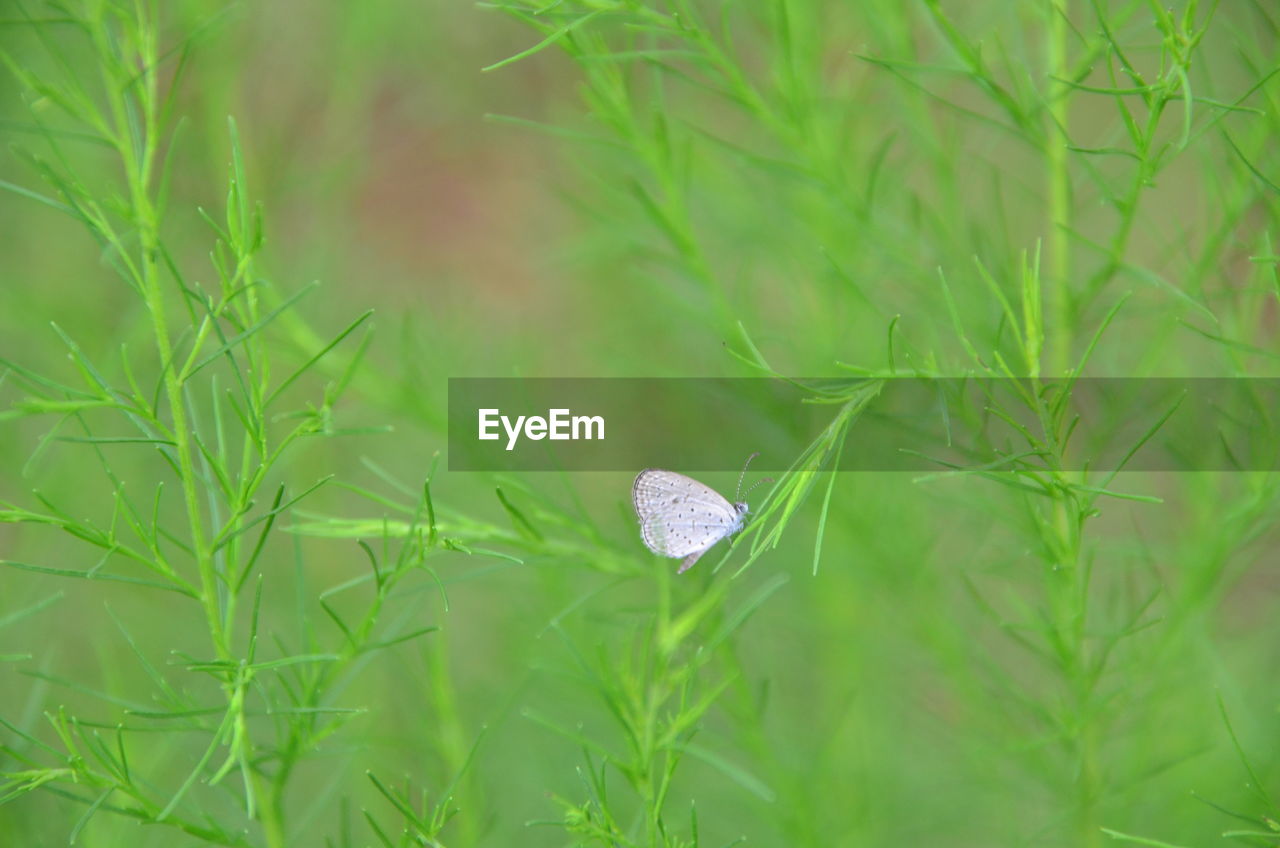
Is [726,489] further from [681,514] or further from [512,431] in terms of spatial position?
[681,514]

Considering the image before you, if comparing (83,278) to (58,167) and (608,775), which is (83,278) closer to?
(58,167)

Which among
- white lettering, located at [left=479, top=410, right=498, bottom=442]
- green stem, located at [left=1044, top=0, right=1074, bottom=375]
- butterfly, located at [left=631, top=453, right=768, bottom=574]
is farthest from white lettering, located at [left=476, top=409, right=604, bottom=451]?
green stem, located at [left=1044, top=0, right=1074, bottom=375]

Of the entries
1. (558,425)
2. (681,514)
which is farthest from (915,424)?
(558,425)

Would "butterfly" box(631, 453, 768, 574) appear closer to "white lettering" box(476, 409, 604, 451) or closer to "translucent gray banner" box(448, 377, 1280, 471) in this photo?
"translucent gray banner" box(448, 377, 1280, 471)

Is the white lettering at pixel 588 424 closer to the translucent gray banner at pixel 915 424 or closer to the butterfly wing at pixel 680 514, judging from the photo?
the translucent gray banner at pixel 915 424

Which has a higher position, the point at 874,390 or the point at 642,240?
the point at 642,240

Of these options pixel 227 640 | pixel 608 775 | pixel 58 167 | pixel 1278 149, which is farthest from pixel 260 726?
pixel 1278 149

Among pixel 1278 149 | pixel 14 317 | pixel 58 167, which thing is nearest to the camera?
pixel 1278 149

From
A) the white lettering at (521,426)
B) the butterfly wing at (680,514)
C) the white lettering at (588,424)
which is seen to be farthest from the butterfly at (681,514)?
the white lettering at (588,424)
